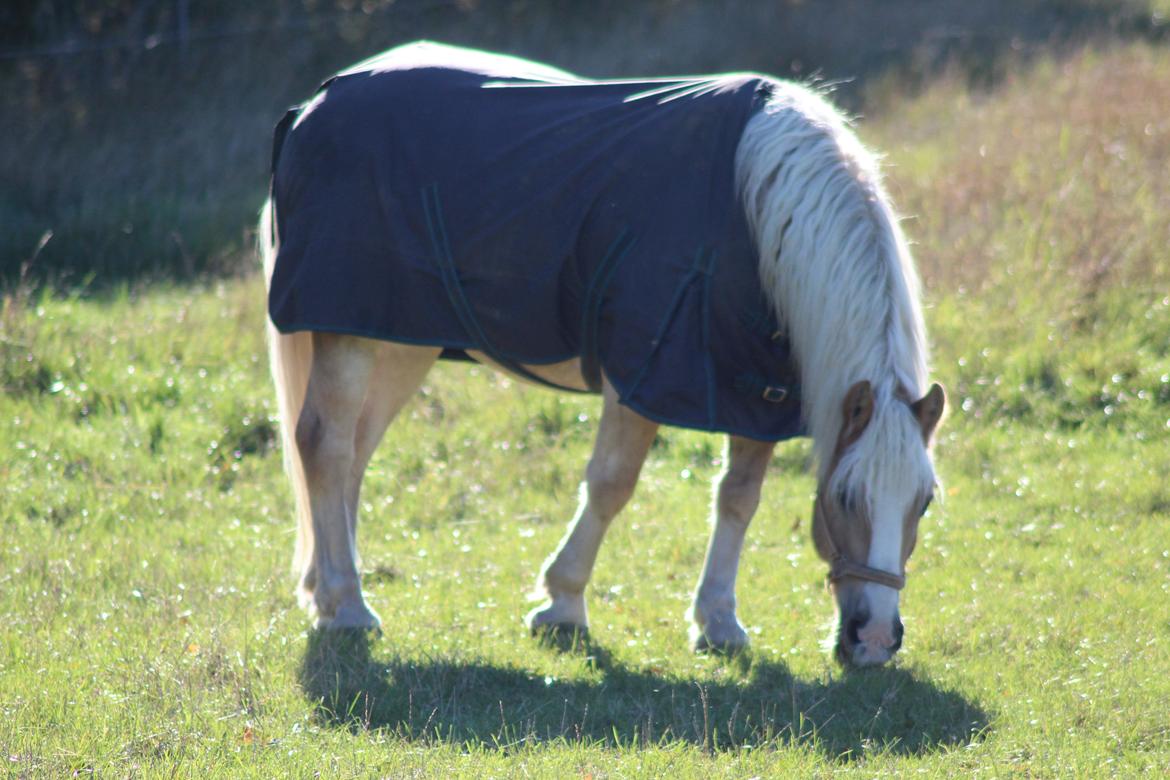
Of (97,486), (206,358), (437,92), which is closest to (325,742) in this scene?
(437,92)

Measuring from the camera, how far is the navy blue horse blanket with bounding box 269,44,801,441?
157 inches

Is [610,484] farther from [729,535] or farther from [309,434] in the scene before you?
[309,434]

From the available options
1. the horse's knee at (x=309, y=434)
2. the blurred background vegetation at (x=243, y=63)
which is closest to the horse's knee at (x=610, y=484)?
the horse's knee at (x=309, y=434)

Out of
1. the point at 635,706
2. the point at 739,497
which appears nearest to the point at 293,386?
the point at 739,497

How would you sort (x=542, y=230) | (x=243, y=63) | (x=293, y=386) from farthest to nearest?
(x=243, y=63)
(x=293, y=386)
(x=542, y=230)

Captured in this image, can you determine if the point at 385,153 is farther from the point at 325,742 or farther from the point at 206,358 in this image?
the point at 206,358

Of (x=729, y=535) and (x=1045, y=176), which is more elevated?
(x=1045, y=176)

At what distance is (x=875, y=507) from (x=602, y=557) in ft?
6.51

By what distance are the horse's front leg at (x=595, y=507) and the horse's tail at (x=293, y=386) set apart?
977 millimetres

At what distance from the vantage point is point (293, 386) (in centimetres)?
493

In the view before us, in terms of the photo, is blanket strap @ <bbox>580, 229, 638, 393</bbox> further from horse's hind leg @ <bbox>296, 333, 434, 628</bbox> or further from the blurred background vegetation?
the blurred background vegetation

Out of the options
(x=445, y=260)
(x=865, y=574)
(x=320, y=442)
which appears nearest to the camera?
(x=865, y=574)

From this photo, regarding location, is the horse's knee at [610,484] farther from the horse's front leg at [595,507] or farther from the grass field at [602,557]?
the grass field at [602,557]

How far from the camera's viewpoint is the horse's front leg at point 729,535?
4.51 meters
